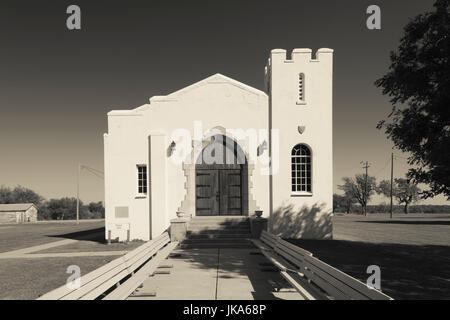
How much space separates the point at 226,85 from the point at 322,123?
209 inches

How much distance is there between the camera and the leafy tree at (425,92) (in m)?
8.80

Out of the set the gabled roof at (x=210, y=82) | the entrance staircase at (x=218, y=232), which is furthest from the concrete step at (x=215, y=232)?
the gabled roof at (x=210, y=82)

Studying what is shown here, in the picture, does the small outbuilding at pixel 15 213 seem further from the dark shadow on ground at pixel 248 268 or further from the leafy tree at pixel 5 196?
the dark shadow on ground at pixel 248 268

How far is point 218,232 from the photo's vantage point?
12336mm

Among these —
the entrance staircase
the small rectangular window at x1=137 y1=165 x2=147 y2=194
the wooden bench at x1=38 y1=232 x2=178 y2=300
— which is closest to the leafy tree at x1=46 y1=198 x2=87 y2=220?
the small rectangular window at x1=137 y1=165 x2=147 y2=194

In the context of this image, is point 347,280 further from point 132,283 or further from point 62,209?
point 62,209

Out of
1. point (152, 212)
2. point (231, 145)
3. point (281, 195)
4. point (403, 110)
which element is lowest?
point (152, 212)

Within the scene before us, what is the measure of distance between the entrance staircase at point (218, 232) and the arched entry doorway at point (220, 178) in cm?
99

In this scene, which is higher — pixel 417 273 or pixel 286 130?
pixel 286 130

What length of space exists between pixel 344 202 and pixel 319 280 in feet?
249

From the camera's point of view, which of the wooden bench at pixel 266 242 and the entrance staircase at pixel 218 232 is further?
the entrance staircase at pixel 218 232
